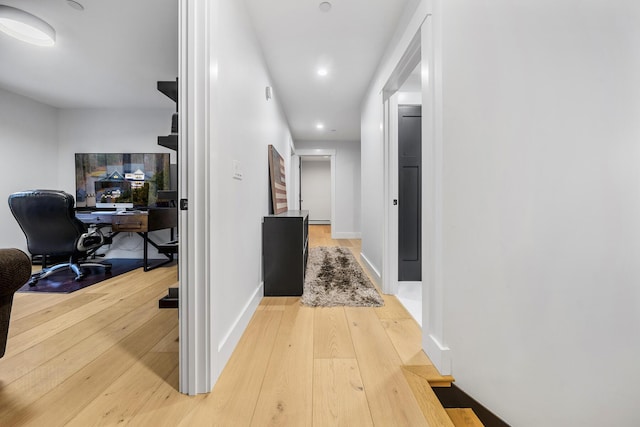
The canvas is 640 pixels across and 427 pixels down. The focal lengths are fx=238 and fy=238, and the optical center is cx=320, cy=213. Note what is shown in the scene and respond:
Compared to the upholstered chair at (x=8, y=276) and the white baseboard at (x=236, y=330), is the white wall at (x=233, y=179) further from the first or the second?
the upholstered chair at (x=8, y=276)

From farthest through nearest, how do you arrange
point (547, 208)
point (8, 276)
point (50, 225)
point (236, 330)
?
point (50, 225)
point (236, 330)
point (8, 276)
point (547, 208)

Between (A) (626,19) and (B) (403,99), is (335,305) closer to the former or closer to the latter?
(A) (626,19)

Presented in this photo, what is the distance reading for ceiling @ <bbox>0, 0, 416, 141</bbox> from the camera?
6.06 ft

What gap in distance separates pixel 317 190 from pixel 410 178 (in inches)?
266

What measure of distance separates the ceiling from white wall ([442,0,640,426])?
1092mm

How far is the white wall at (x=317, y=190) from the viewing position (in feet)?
30.2

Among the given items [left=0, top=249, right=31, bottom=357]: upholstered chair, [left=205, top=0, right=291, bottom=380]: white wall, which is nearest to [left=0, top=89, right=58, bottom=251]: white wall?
[left=0, top=249, right=31, bottom=357]: upholstered chair

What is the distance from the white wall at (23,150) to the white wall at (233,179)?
13.0 feet

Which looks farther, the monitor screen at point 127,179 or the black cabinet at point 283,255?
the monitor screen at point 127,179

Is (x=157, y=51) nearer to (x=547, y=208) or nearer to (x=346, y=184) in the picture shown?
(x=547, y=208)

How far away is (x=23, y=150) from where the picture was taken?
3486 millimetres

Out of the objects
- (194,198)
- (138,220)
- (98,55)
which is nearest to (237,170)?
(194,198)

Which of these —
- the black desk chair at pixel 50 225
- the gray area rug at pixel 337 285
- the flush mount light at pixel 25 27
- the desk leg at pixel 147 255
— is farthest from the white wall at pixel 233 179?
the black desk chair at pixel 50 225

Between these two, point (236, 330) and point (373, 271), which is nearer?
point (236, 330)
